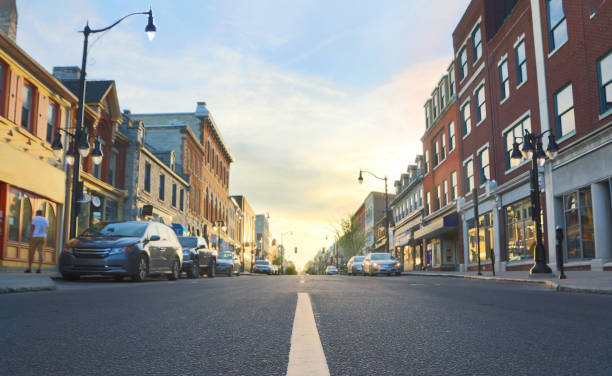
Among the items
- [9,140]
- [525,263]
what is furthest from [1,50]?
[525,263]

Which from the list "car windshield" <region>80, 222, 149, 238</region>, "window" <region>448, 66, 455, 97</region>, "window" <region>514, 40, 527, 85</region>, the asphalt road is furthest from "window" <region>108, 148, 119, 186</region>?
the asphalt road

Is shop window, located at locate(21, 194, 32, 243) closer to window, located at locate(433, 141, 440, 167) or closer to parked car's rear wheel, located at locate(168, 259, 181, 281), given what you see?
parked car's rear wheel, located at locate(168, 259, 181, 281)

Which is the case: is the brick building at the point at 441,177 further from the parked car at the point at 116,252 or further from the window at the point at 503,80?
the parked car at the point at 116,252

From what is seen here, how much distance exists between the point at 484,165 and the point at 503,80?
5007mm

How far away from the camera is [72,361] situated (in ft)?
9.64

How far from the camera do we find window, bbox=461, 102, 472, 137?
32219 millimetres

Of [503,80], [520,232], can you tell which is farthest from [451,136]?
[520,232]

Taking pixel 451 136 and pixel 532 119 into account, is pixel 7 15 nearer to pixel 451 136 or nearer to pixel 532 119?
pixel 532 119

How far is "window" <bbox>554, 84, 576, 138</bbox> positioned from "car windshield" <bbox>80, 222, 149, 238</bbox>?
51.2 ft

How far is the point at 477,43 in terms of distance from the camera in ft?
100.0

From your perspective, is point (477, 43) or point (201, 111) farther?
point (201, 111)

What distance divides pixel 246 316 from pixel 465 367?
2881 millimetres

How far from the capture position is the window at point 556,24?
20.4 metres

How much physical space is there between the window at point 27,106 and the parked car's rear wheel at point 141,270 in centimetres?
928
